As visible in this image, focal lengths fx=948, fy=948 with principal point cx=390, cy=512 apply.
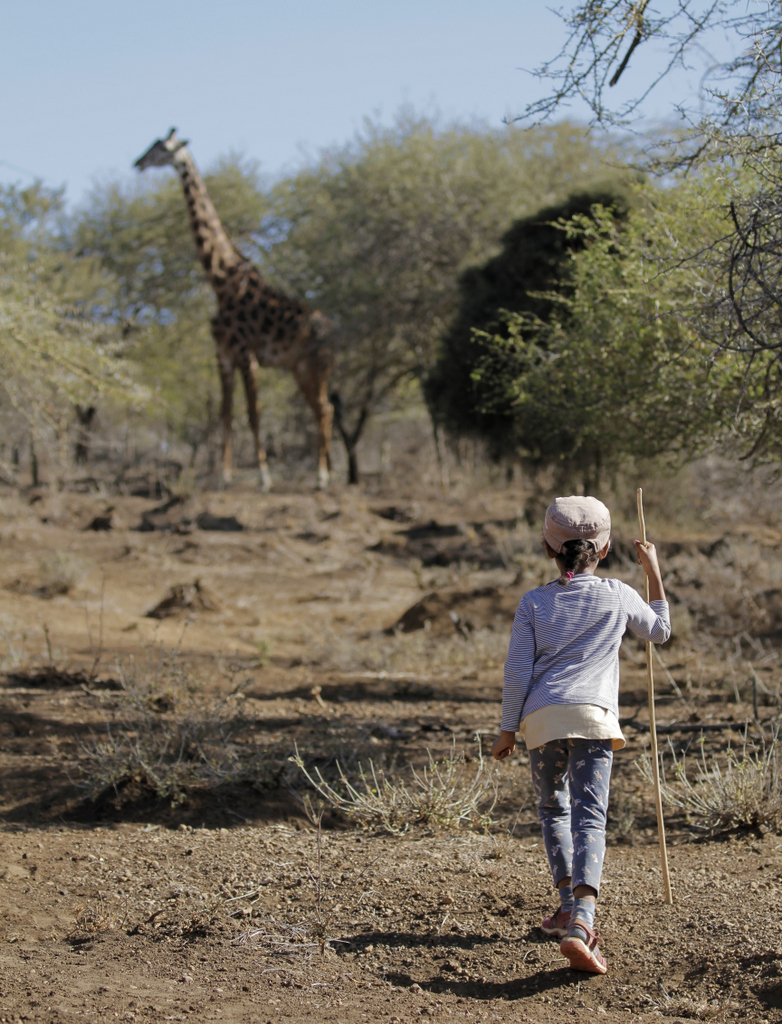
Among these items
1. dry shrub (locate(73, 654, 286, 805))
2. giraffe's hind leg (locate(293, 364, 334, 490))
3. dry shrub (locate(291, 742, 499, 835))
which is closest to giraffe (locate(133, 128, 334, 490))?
giraffe's hind leg (locate(293, 364, 334, 490))

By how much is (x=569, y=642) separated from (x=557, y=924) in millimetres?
892

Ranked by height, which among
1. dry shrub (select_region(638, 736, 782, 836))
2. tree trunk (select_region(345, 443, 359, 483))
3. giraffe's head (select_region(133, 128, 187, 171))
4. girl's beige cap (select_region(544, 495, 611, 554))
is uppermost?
giraffe's head (select_region(133, 128, 187, 171))

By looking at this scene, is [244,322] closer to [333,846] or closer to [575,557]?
[333,846]

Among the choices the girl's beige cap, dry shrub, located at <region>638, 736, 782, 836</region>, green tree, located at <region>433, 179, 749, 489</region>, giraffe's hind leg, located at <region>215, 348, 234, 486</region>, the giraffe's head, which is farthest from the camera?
giraffe's hind leg, located at <region>215, 348, 234, 486</region>

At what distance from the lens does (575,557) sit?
316 cm

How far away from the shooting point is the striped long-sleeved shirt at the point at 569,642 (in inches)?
121

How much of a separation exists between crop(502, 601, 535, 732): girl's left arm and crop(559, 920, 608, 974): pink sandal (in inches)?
24.4

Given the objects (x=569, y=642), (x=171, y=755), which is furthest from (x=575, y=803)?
(x=171, y=755)

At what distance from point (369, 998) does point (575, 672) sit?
1.16 meters

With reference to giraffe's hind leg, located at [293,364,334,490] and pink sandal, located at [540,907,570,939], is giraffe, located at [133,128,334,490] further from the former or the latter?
pink sandal, located at [540,907,570,939]

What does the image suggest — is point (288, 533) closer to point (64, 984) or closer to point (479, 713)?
point (479, 713)

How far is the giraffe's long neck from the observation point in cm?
1675

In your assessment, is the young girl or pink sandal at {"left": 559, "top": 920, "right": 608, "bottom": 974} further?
the young girl

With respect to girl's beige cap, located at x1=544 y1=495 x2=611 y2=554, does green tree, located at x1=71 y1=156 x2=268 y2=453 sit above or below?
above
